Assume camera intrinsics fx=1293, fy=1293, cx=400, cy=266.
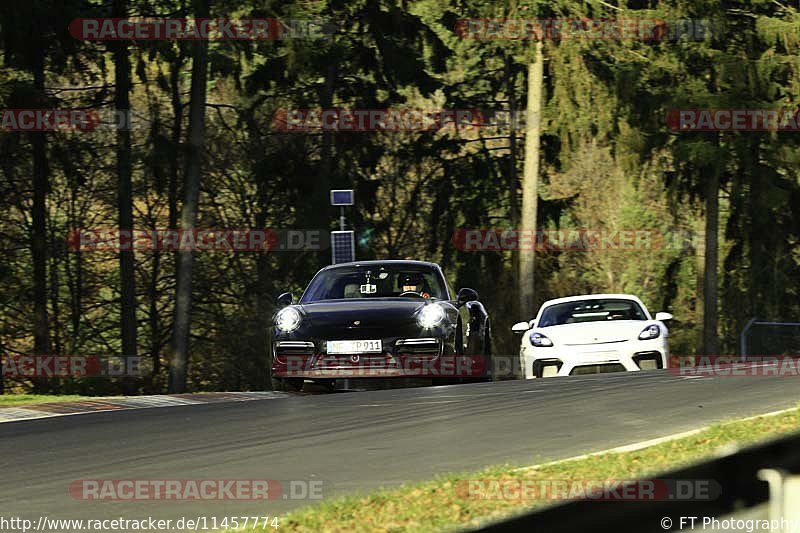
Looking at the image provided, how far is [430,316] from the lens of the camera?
13969 millimetres

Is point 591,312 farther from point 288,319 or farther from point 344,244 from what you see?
point 288,319

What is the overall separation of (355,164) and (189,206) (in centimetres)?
814

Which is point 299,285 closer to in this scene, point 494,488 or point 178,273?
point 178,273

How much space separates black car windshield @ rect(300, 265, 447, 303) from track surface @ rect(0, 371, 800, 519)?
4.78 ft

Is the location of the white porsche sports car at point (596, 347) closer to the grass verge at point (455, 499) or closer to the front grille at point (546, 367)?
the front grille at point (546, 367)

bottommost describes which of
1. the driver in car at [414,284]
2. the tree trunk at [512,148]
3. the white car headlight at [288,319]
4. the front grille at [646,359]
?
the front grille at [646,359]

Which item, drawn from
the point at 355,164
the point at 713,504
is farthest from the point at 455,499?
the point at 355,164

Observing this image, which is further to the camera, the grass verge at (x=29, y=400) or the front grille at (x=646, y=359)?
the front grille at (x=646, y=359)

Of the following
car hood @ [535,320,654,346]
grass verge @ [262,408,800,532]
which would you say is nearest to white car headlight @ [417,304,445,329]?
car hood @ [535,320,654,346]

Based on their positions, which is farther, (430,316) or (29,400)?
(29,400)

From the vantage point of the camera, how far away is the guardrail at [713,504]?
3844 mm

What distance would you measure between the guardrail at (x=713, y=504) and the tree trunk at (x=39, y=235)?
88.8 ft

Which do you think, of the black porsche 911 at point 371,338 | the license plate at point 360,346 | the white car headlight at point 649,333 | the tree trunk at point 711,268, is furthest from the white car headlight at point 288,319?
the tree trunk at point 711,268

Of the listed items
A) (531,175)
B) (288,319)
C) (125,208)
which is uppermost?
(531,175)
